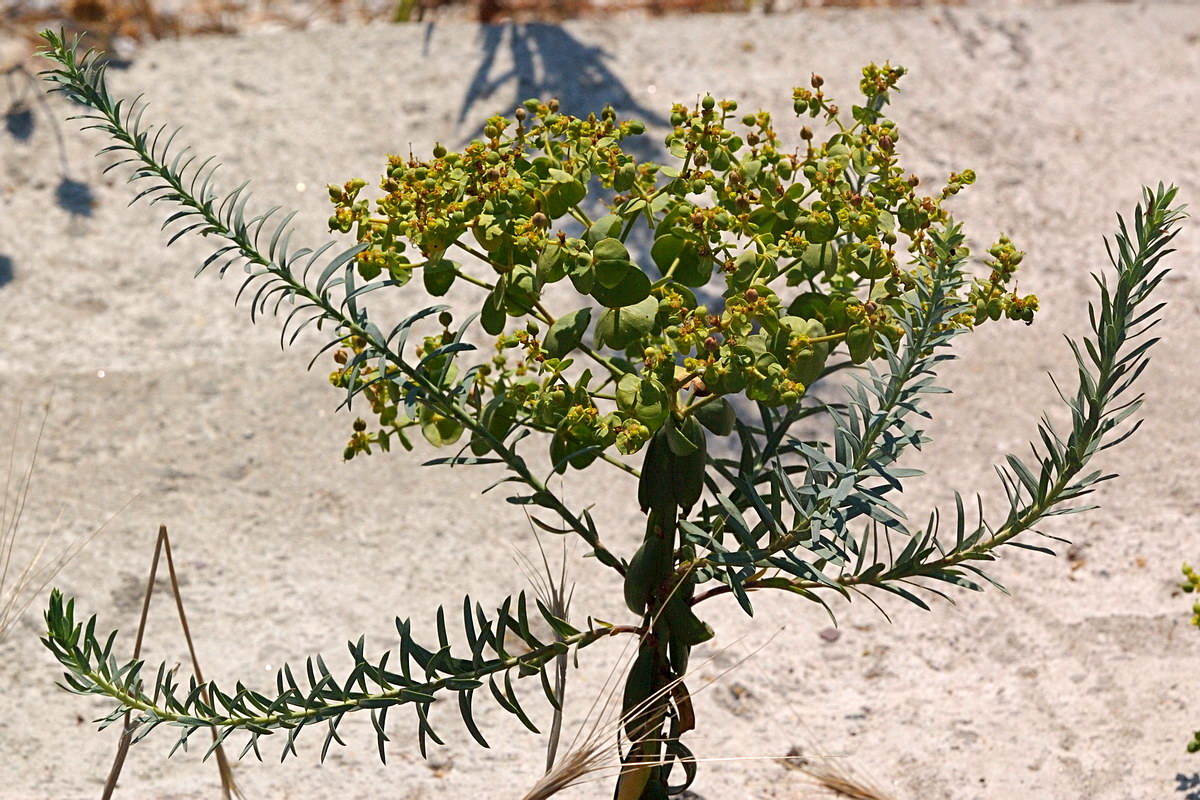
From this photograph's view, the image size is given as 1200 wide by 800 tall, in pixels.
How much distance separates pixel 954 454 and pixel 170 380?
6.00 ft

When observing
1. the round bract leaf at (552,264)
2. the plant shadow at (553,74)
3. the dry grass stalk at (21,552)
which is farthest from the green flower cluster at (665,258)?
the plant shadow at (553,74)

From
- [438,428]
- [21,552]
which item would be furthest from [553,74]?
[438,428]

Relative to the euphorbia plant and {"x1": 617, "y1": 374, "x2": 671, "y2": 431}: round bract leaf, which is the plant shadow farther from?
{"x1": 617, "y1": 374, "x2": 671, "y2": 431}: round bract leaf

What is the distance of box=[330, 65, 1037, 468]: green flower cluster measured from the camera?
124 cm

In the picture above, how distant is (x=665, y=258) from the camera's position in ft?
4.40

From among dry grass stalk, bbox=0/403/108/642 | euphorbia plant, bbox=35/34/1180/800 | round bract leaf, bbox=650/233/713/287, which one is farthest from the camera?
dry grass stalk, bbox=0/403/108/642

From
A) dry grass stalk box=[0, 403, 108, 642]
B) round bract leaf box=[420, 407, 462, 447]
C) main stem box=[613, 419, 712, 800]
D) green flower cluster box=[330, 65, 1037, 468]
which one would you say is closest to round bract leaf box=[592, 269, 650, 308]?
green flower cluster box=[330, 65, 1037, 468]

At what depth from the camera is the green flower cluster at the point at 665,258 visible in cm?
124

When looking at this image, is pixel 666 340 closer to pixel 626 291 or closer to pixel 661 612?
pixel 626 291

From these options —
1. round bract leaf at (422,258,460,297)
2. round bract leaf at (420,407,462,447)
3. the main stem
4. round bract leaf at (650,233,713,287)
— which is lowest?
the main stem

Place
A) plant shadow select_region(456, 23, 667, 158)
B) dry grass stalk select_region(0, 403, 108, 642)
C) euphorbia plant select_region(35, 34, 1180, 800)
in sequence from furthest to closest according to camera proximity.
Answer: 1. plant shadow select_region(456, 23, 667, 158)
2. dry grass stalk select_region(0, 403, 108, 642)
3. euphorbia plant select_region(35, 34, 1180, 800)

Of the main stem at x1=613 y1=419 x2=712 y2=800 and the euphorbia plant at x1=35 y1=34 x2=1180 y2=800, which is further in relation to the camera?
the main stem at x1=613 y1=419 x2=712 y2=800

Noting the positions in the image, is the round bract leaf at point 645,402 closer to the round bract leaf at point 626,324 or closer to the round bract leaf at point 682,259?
the round bract leaf at point 626,324

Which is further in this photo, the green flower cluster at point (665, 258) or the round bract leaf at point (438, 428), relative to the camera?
the round bract leaf at point (438, 428)
